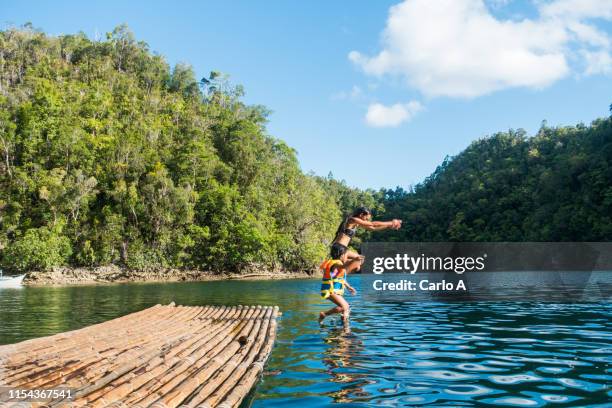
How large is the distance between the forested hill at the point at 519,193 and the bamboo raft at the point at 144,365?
3164 inches

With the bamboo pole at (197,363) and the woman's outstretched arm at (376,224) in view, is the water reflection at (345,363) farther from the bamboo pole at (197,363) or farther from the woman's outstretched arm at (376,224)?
the woman's outstretched arm at (376,224)

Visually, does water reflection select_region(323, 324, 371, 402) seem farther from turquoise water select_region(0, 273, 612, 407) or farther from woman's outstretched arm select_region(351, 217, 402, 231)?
woman's outstretched arm select_region(351, 217, 402, 231)

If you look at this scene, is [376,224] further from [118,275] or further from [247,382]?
[118,275]

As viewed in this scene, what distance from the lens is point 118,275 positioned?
59.6m

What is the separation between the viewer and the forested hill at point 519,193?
81.8 metres

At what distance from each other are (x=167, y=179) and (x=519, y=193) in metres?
73.0

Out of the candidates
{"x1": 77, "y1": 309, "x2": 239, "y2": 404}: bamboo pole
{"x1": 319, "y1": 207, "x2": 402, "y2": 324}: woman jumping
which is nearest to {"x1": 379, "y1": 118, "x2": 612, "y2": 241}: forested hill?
{"x1": 319, "y1": 207, "x2": 402, "y2": 324}: woman jumping

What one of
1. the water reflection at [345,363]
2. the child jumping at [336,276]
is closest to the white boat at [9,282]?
the child jumping at [336,276]

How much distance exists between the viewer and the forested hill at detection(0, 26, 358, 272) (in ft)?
197

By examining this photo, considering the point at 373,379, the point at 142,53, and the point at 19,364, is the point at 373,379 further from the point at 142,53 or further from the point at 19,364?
the point at 142,53

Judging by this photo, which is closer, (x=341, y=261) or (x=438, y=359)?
(x=438, y=359)

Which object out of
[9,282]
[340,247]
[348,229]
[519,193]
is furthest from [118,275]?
[519,193]

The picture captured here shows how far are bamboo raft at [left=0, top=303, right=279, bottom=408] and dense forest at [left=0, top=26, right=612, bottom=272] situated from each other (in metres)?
50.7

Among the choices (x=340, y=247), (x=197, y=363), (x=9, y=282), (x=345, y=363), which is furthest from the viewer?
(x=9, y=282)
